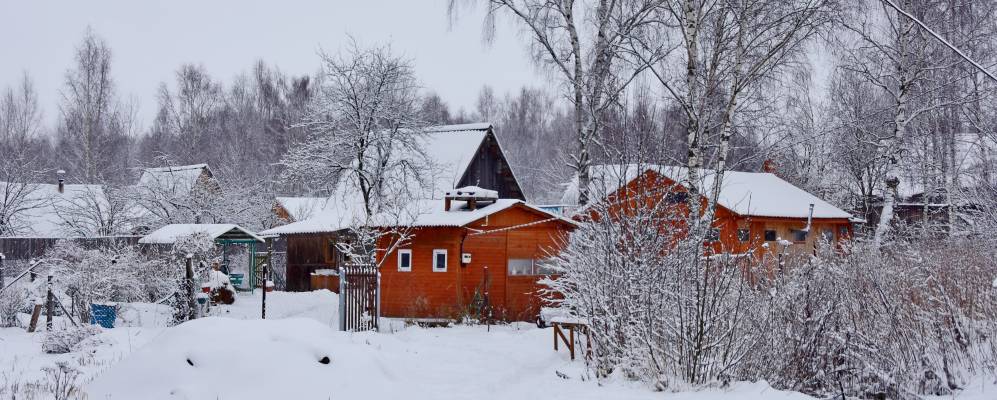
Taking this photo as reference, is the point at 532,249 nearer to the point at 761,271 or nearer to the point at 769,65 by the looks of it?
the point at 769,65

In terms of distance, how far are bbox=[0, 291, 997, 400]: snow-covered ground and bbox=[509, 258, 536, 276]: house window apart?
284 inches

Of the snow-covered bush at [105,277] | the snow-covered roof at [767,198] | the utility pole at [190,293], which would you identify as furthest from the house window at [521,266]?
the snow-covered bush at [105,277]

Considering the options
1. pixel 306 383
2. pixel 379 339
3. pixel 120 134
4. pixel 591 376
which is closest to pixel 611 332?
pixel 591 376

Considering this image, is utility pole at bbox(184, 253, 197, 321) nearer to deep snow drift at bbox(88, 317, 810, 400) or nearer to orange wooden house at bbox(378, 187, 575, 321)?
orange wooden house at bbox(378, 187, 575, 321)

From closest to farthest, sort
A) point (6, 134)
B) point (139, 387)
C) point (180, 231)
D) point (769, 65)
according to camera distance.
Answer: point (139, 387) < point (769, 65) < point (180, 231) < point (6, 134)

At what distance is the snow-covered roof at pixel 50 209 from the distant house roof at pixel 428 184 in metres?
7.12

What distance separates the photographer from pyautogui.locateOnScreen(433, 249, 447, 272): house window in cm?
1891

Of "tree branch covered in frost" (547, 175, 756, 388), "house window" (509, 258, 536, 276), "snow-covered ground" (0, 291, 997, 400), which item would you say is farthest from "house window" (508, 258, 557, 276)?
"tree branch covered in frost" (547, 175, 756, 388)

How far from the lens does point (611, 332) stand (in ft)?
29.2

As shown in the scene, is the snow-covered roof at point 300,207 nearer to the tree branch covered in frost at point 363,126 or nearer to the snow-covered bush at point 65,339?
the tree branch covered in frost at point 363,126

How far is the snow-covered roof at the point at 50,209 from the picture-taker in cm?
2888

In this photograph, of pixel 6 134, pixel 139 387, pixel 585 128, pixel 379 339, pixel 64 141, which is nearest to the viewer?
pixel 139 387

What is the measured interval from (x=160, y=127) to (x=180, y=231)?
43166 millimetres

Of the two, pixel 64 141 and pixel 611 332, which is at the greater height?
pixel 64 141
